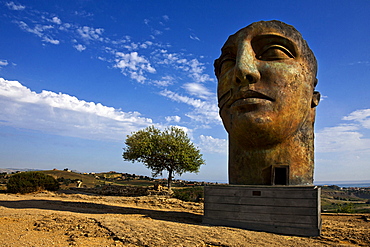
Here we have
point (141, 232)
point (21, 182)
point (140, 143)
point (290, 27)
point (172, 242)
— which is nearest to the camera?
point (172, 242)

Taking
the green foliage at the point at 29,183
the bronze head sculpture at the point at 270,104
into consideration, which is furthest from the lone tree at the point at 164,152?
the bronze head sculpture at the point at 270,104

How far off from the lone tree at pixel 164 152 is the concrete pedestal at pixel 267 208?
A: 578 inches

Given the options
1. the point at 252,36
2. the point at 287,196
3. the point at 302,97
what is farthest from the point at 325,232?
the point at 252,36

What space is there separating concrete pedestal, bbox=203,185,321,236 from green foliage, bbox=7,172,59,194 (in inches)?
524

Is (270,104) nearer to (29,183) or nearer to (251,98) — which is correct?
(251,98)

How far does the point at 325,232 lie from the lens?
6855 millimetres

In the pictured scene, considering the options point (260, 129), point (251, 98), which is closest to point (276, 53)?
point (251, 98)

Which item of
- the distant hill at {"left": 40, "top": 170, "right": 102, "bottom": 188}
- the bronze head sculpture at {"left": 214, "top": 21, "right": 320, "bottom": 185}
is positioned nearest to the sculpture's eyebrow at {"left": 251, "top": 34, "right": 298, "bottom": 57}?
the bronze head sculpture at {"left": 214, "top": 21, "right": 320, "bottom": 185}

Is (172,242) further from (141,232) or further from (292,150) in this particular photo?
(292,150)

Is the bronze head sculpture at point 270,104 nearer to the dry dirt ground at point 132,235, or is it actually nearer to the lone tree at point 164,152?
the dry dirt ground at point 132,235

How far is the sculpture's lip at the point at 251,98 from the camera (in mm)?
6973

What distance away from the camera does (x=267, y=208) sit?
6609 millimetres

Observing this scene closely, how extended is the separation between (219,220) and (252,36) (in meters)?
4.90

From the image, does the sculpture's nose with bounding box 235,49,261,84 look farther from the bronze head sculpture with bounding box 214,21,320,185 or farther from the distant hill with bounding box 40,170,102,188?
the distant hill with bounding box 40,170,102,188
